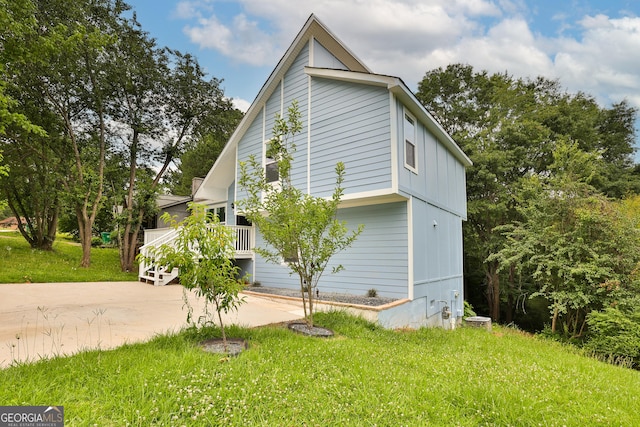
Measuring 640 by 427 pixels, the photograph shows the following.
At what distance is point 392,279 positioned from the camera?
A: 8141mm

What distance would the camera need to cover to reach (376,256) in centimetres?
849

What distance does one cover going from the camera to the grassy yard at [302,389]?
2516 millimetres

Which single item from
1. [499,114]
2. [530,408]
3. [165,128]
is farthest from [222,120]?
[530,408]

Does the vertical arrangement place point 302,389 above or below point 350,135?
below

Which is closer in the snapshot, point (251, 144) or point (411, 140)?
point (411, 140)

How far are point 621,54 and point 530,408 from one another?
16.6 meters

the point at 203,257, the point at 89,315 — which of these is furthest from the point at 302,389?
the point at 89,315

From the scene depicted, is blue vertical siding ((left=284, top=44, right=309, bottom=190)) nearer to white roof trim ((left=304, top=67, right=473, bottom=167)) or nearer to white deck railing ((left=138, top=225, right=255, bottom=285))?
white roof trim ((left=304, top=67, right=473, bottom=167))

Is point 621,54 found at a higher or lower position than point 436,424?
higher

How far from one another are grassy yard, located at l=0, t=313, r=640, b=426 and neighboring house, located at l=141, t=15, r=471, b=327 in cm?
323

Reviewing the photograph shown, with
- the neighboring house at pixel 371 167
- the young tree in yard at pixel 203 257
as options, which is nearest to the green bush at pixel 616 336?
the neighboring house at pixel 371 167

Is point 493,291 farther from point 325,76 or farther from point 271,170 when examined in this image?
point 325,76

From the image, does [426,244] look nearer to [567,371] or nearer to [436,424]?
[567,371]

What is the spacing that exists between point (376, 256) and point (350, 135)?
328 cm
